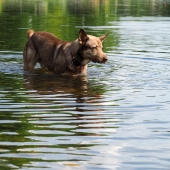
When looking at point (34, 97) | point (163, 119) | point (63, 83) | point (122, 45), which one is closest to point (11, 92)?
point (34, 97)

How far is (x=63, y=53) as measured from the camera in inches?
688

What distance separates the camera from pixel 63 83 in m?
16.4

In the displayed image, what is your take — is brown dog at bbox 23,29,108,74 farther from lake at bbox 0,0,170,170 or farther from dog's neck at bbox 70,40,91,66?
lake at bbox 0,0,170,170

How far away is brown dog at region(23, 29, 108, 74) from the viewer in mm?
16875

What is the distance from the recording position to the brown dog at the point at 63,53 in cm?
1688

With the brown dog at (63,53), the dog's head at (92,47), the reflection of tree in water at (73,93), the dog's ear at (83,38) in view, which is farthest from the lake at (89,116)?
the dog's ear at (83,38)

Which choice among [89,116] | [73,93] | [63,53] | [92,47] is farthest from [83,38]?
[89,116]

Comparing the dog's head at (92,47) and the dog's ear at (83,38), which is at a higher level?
the dog's ear at (83,38)

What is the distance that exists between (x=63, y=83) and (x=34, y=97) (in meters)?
2.37

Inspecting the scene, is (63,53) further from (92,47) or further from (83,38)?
(92,47)

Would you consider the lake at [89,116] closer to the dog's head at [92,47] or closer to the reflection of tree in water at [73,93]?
the reflection of tree in water at [73,93]

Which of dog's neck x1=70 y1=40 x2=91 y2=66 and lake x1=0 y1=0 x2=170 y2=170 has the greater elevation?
dog's neck x1=70 y1=40 x2=91 y2=66

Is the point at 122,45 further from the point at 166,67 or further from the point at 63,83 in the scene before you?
the point at 63,83

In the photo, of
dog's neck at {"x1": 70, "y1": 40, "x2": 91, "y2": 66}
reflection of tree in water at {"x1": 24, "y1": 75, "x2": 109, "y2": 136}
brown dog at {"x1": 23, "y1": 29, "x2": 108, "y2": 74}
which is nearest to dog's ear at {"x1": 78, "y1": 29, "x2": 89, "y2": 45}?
brown dog at {"x1": 23, "y1": 29, "x2": 108, "y2": 74}
